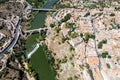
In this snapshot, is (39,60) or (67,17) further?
(67,17)

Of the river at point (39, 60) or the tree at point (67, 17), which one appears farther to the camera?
the tree at point (67, 17)

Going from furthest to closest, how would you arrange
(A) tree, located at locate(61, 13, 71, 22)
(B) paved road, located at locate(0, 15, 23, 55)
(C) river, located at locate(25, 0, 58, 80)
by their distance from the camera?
(A) tree, located at locate(61, 13, 71, 22)
(B) paved road, located at locate(0, 15, 23, 55)
(C) river, located at locate(25, 0, 58, 80)

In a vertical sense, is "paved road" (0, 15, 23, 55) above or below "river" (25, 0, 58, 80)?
Result: above

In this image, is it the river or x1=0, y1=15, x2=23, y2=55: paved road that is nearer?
the river

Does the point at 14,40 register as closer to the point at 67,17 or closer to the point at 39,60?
the point at 39,60

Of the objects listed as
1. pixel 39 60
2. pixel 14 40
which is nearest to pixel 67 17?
pixel 14 40

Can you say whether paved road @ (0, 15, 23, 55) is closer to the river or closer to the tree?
the river

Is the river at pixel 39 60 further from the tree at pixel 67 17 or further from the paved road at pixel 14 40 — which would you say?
the tree at pixel 67 17

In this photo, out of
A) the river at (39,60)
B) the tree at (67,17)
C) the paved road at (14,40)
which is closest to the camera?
the river at (39,60)

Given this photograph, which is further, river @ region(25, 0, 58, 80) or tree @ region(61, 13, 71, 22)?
tree @ region(61, 13, 71, 22)

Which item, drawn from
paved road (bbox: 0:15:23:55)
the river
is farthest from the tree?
paved road (bbox: 0:15:23:55)

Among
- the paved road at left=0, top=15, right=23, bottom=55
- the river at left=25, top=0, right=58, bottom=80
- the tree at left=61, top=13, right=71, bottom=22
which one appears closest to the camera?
the river at left=25, top=0, right=58, bottom=80

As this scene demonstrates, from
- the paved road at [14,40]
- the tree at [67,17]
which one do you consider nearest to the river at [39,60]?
the paved road at [14,40]

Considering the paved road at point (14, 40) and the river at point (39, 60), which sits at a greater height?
the paved road at point (14, 40)
